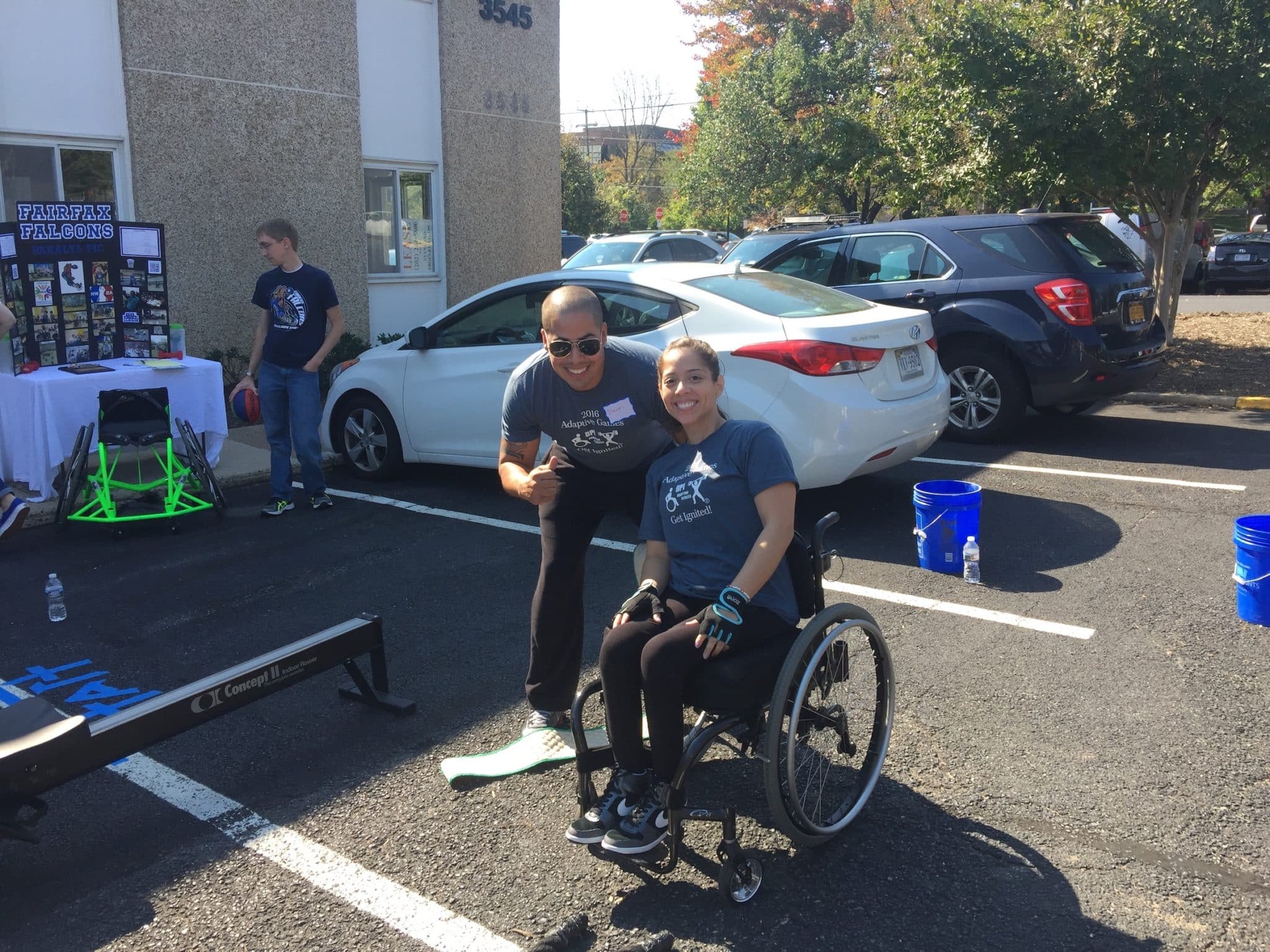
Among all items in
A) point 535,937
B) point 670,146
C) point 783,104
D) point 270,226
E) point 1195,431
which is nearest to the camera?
point 535,937

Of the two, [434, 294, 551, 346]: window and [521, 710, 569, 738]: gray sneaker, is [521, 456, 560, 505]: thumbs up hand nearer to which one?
[521, 710, 569, 738]: gray sneaker

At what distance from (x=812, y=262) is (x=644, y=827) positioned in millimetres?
7708

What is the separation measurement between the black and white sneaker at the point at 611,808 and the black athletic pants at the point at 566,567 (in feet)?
1.90

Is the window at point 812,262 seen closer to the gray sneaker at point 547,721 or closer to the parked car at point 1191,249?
the gray sneaker at point 547,721

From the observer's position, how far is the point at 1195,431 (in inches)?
371

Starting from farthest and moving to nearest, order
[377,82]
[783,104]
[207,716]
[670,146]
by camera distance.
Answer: [670,146], [783,104], [377,82], [207,716]

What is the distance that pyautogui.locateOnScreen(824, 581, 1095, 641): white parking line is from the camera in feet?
16.4

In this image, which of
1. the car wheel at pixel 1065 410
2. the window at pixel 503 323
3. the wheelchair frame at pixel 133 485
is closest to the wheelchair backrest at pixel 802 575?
the window at pixel 503 323

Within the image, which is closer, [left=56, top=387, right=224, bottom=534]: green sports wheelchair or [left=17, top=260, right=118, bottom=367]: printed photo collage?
[left=56, top=387, right=224, bottom=534]: green sports wheelchair

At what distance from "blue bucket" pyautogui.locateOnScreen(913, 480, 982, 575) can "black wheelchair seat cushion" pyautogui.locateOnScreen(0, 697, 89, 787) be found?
4.12 meters

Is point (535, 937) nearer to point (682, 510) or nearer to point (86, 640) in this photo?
point (682, 510)

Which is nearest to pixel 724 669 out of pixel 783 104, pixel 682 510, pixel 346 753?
pixel 682 510

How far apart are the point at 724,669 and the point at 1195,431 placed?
7.83 m

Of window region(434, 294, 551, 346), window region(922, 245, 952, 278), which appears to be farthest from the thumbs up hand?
window region(922, 245, 952, 278)
